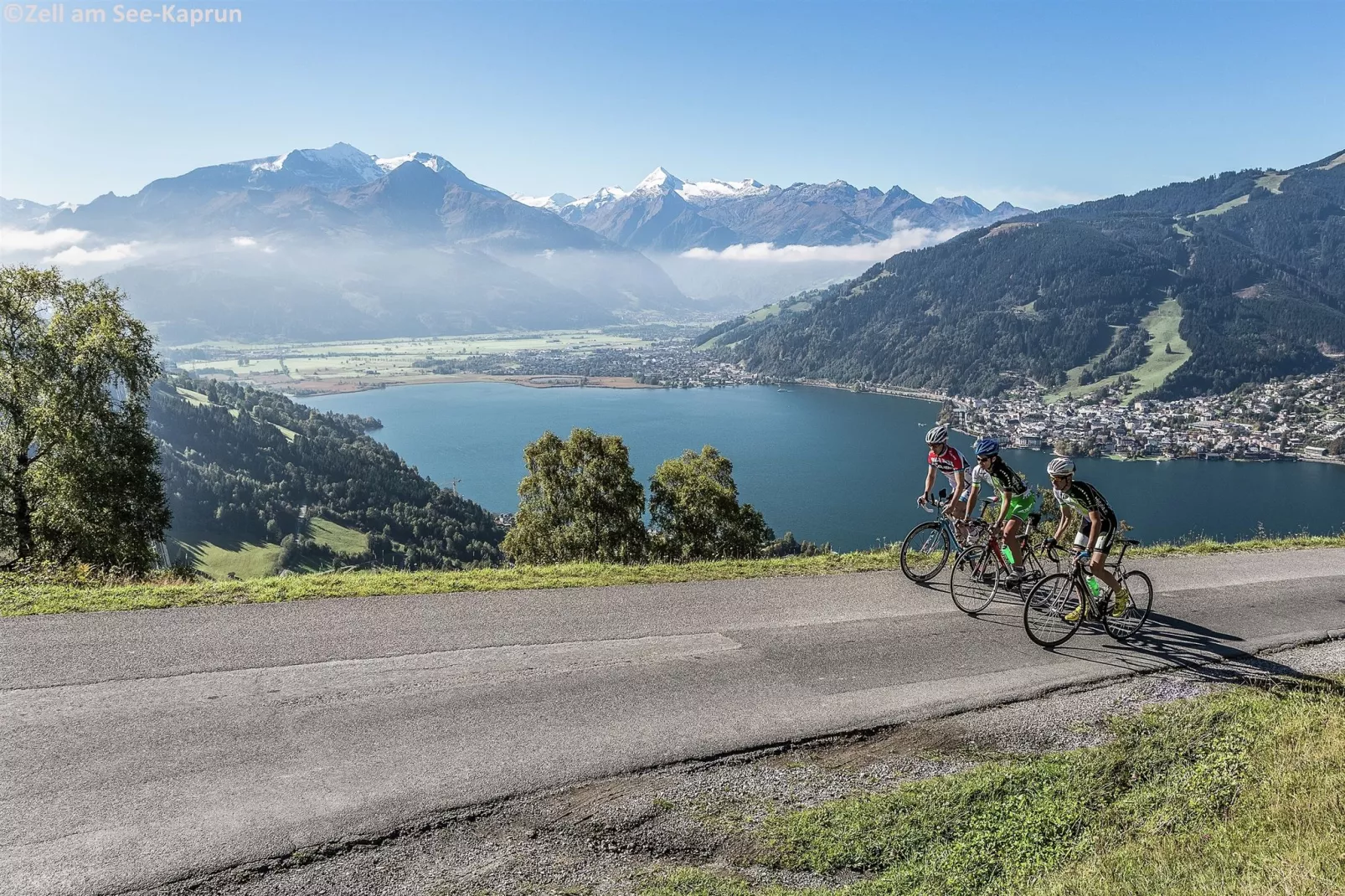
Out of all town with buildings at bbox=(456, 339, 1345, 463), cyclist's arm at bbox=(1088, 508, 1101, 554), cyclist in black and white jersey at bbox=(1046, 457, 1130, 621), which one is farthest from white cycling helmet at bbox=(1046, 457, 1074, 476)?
town with buildings at bbox=(456, 339, 1345, 463)

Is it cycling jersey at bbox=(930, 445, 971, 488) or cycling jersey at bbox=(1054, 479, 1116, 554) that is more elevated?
cycling jersey at bbox=(930, 445, 971, 488)

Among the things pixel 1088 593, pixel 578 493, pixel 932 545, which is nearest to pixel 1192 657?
pixel 1088 593

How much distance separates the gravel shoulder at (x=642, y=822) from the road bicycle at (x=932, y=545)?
191 inches

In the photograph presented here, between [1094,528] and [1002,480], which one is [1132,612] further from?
[1002,480]

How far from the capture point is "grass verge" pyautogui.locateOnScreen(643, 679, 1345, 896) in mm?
6133

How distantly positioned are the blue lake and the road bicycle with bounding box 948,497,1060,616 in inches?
2469

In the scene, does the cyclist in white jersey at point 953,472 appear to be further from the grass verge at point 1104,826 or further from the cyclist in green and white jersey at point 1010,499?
the grass verge at point 1104,826

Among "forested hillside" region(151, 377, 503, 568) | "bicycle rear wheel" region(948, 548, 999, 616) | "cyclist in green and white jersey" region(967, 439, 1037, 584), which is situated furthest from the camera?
"forested hillside" region(151, 377, 503, 568)

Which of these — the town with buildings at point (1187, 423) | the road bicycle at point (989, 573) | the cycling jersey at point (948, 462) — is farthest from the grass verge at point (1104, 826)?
the town with buildings at point (1187, 423)

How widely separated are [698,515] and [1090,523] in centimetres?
2785

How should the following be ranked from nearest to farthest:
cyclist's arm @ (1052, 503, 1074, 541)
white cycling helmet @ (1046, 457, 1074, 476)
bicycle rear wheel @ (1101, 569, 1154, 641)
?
white cycling helmet @ (1046, 457, 1074, 476)
bicycle rear wheel @ (1101, 569, 1154, 641)
cyclist's arm @ (1052, 503, 1074, 541)

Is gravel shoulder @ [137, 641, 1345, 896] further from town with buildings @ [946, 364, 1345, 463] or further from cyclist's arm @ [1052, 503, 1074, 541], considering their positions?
town with buildings @ [946, 364, 1345, 463]

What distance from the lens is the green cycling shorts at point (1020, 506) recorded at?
492 inches

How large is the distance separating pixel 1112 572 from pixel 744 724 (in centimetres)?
740
